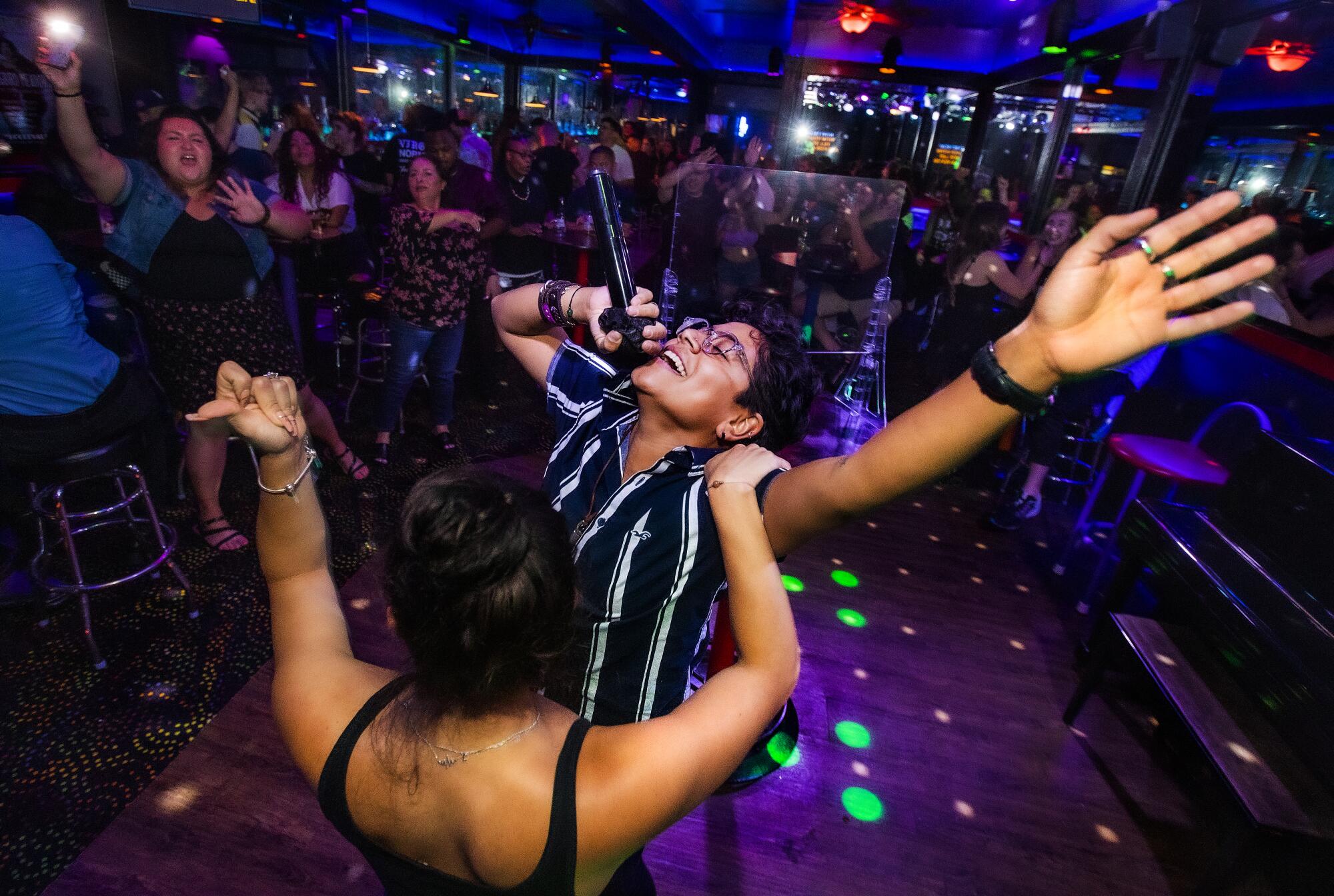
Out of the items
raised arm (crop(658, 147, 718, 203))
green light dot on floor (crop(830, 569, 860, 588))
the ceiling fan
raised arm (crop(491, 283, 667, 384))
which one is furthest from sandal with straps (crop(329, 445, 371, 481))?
the ceiling fan

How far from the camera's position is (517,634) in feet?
2.68

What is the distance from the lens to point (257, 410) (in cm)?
94

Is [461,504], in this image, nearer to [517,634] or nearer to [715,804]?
[517,634]

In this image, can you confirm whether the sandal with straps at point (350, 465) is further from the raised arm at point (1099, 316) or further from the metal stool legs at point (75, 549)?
the raised arm at point (1099, 316)

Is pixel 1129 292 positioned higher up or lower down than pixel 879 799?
higher up

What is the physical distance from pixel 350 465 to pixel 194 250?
144 centimetres

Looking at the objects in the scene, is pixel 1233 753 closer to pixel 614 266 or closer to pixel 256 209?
pixel 614 266

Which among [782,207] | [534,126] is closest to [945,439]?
[782,207]

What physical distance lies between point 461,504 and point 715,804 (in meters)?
1.79

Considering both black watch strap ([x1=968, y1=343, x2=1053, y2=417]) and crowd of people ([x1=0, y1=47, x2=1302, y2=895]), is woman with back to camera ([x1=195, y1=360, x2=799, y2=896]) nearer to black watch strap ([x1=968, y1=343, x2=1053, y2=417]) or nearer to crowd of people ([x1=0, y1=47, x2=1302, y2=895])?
crowd of people ([x1=0, y1=47, x2=1302, y2=895])

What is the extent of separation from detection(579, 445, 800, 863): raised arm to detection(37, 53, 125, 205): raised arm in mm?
2674

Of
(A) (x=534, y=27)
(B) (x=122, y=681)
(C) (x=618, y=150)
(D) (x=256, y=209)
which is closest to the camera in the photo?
(B) (x=122, y=681)

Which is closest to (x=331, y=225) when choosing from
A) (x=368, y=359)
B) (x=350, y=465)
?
(x=368, y=359)

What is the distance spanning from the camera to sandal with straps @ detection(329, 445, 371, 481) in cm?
374
